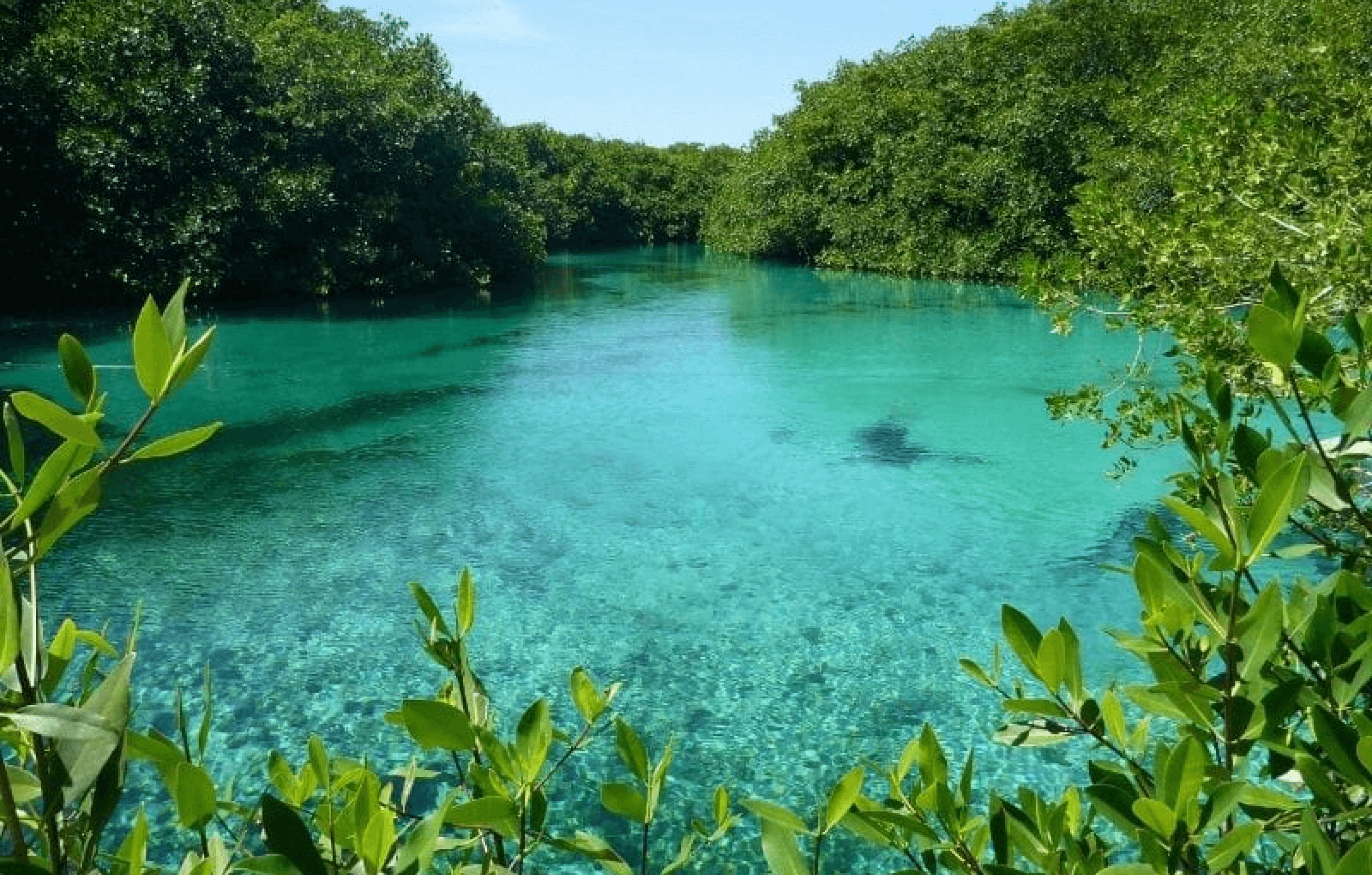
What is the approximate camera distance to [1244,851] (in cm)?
89

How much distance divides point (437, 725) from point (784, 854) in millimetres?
350

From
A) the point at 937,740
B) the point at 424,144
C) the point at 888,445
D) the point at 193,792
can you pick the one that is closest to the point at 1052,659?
the point at 937,740

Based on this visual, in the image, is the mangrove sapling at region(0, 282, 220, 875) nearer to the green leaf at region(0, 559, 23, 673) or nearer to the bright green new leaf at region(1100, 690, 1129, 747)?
the green leaf at region(0, 559, 23, 673)

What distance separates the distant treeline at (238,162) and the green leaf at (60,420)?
21.2 meters

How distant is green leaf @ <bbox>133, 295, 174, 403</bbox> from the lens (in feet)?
2.24

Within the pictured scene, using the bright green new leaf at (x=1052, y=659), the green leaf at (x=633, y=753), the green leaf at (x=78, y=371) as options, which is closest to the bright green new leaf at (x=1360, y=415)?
the bright green new leaf at (x=1052, y=659)

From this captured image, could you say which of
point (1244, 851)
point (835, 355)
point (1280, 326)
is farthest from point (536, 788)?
point (835, 355)

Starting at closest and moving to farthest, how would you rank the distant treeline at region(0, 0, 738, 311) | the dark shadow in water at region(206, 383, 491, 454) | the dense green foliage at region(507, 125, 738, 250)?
the dark shadow in water at region(206, 383, 491, 454)
the distant treeline at region(0, 0, 738, 311)
the dense green foliage at region(507, 125, 738, 250)

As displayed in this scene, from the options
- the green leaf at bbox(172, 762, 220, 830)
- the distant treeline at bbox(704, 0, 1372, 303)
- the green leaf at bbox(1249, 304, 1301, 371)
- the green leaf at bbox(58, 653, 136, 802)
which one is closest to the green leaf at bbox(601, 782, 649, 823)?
the green leaf at bbox(172, 762, 220, 830)

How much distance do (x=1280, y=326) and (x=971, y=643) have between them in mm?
5867

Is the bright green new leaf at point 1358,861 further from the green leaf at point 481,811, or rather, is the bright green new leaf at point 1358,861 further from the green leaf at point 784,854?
the green leaf at point 481,811

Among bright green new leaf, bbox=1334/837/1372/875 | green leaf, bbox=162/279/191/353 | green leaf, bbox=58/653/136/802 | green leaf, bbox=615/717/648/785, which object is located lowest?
green leaf, bbox=615/717/648/785

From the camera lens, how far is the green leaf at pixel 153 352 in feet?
2.24

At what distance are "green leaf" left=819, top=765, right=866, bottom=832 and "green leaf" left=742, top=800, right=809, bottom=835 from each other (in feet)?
0.14
